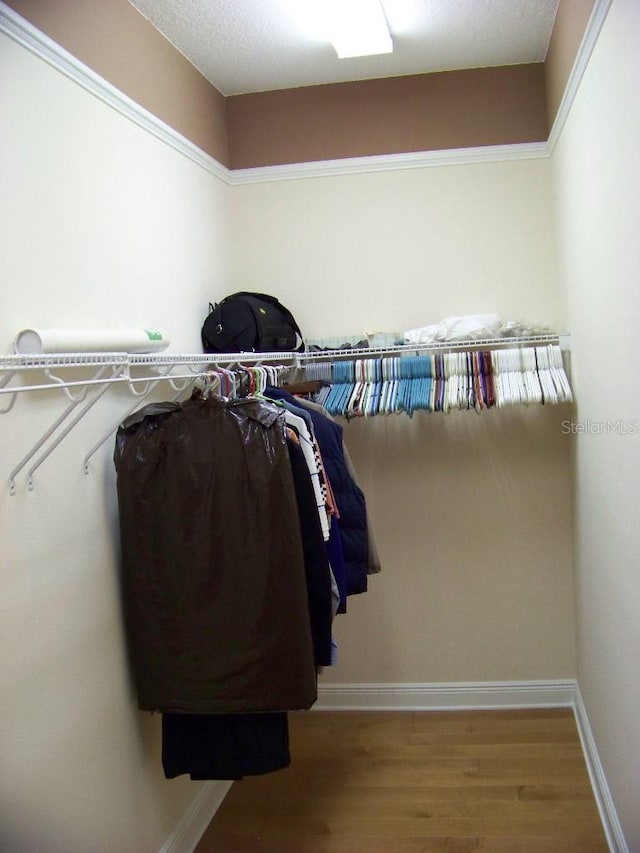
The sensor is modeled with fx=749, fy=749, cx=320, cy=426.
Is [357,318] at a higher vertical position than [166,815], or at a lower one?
higher

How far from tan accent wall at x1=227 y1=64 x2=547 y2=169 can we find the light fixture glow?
0.49 metres

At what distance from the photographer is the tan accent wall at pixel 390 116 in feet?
11.0

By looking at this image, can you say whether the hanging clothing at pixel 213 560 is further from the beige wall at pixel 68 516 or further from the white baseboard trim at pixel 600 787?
the white baseboard trim at pixel 600 787

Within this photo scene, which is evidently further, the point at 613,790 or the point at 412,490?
the point at 412,490

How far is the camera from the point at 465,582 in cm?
349

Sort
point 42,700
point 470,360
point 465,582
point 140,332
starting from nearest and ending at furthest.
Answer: point 42,700
point 140,332
point 470,360
point 465,582

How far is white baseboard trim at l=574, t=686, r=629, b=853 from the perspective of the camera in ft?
7.50

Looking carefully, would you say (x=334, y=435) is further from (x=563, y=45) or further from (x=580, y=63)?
(x=563, y=45)

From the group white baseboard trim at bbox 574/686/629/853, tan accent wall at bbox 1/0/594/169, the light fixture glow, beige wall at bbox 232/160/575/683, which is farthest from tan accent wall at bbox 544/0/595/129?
white baseboard trim at bbox 574/686/629/853

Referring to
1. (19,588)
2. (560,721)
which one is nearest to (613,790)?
(560,721)

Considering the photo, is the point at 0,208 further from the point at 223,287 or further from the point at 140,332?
the point at 223,287

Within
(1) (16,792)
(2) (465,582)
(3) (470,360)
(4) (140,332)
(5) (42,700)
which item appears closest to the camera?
(1) (16,792)

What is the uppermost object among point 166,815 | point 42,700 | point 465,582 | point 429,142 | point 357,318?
point 429,142

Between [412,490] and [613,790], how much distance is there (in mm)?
1510
